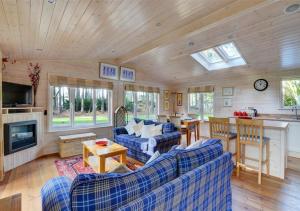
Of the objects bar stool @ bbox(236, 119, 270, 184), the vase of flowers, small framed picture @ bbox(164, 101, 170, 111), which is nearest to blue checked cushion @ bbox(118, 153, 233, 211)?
Result: bar stool @ bbox(236, 119, 270, 184)

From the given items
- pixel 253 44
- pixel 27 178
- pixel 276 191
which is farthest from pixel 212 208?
pixel 253 44

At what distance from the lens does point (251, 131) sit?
2861mm

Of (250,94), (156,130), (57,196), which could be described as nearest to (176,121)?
(156,130)

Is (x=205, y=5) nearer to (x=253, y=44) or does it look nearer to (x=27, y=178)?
(x=253, y=44)

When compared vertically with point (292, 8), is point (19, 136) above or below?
below

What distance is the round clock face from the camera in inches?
191

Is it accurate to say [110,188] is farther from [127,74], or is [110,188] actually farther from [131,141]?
[127,74]

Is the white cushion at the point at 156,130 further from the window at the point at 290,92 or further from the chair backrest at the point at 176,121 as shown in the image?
the window at the point at 290,92

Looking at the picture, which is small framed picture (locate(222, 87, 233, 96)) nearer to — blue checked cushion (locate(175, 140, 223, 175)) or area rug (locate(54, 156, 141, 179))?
area rug (locate(54, 156, 141, 179))

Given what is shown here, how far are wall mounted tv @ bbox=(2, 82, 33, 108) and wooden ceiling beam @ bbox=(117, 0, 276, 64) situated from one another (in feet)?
9.79

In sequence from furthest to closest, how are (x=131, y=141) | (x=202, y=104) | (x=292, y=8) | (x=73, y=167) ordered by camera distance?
(x=202, y=104) < (x=131, y=141) < (x=73, y=167) < (x=292, y=8)

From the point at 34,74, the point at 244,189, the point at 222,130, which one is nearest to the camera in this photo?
the point at 244,189

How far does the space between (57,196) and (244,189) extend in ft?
8.46

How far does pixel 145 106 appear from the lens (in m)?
6.64
